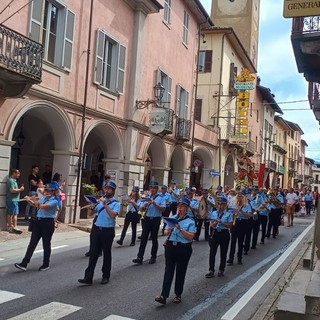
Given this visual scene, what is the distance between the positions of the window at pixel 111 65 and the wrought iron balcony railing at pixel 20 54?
5.09 metres

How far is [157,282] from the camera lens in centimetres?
862

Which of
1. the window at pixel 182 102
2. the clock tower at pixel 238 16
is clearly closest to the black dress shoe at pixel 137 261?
the window at pixel 182 102

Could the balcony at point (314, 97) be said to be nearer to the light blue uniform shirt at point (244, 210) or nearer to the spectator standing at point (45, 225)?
the light blue uniform shirt at point (244, 210)

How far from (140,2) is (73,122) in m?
6.82

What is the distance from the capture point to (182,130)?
2481cm

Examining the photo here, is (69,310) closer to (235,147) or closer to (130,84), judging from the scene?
(130,84)

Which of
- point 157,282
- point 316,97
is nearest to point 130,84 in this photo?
point 316,97

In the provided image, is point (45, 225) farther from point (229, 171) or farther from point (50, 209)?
point (229, 171)

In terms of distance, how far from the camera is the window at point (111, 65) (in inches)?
713

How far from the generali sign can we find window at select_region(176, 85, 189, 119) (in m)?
17.6

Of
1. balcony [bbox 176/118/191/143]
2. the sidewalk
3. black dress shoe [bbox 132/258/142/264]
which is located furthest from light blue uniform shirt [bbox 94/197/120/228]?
balcony [bbox 176/118/191/143]

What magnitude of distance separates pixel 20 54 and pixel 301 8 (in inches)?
313

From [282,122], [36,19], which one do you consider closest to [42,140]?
[36,19]

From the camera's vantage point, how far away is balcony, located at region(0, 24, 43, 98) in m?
12.0
